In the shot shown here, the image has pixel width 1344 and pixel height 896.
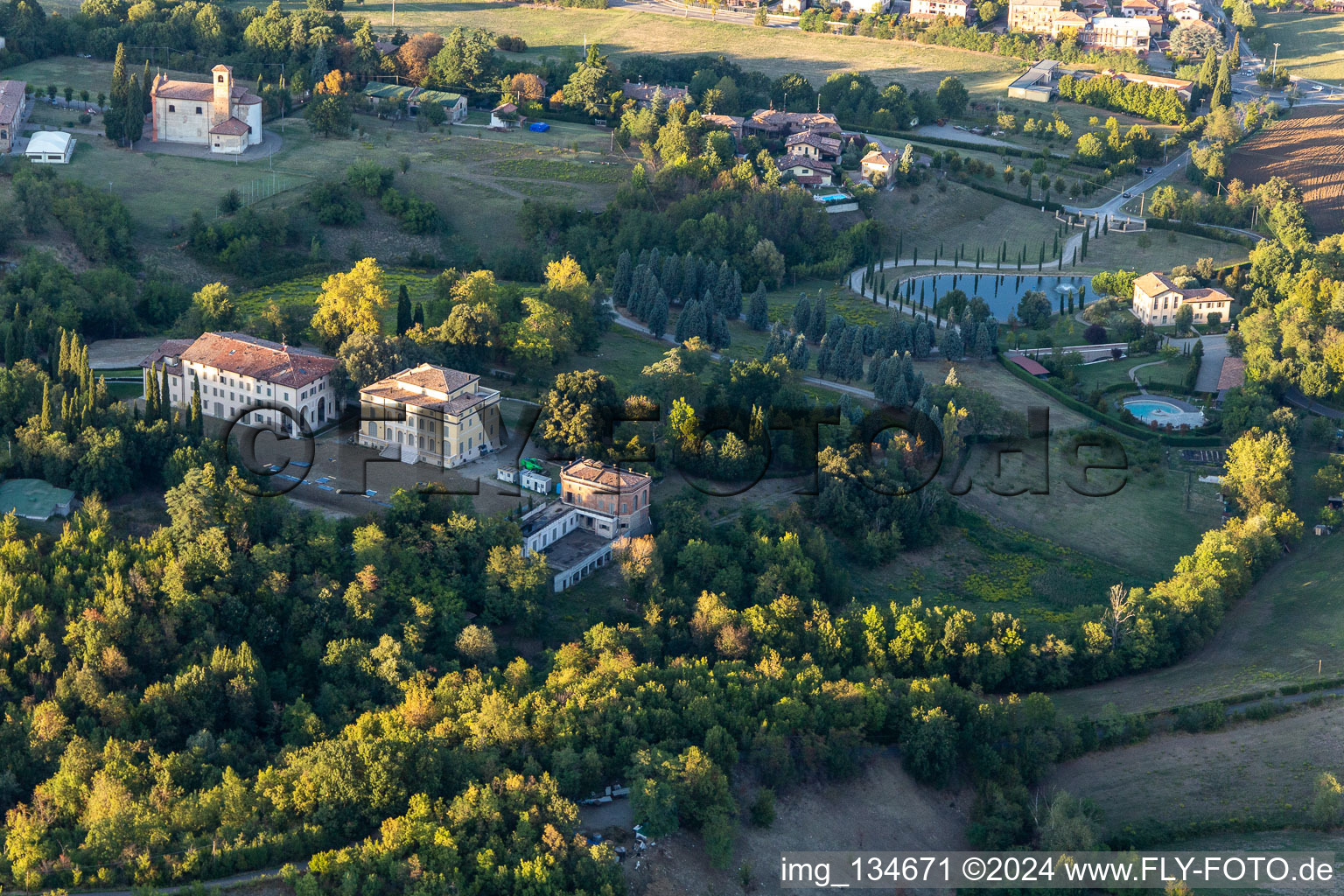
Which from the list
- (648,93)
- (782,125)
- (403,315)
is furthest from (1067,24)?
(403,315)

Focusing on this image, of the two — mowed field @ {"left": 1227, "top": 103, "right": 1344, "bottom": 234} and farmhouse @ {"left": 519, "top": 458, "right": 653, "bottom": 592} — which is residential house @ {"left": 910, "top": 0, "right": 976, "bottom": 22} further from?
farmhouse @ {"left": 519, "top": 458, "right": 653, "bottom": 592}

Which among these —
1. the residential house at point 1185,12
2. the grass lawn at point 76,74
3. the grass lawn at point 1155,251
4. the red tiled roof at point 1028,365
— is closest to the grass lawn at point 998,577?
the red tiled roof at point 1028,365

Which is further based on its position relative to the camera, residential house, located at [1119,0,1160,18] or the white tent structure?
residential house, located at [1119,0,1160,18]

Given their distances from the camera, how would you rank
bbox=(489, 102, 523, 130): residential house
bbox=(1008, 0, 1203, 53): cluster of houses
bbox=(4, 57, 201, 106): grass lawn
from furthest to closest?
bbox=(1008, 0, 1203, 53): cluster of houses < bbox=(489, 102, 523, 130): residential house < bbox=(4, 57, 201, 106): grass lawn

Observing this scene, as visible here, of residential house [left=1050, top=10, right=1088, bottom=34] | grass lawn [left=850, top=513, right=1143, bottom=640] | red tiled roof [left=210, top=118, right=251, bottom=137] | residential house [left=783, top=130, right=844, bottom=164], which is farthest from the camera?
residential house [left=1050, top=10, right=1088, bottom=34]

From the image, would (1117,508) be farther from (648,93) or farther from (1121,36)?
(1121,36)

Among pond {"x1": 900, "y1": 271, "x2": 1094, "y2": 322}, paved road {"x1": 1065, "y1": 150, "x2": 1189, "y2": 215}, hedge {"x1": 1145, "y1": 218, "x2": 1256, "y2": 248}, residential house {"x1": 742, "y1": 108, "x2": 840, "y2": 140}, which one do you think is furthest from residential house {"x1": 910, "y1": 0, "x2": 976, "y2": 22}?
pond {"x1": 900, "y1": 271, "x2": 1094, "y2": 322}

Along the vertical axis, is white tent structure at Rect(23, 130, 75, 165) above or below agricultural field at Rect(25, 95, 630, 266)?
above
